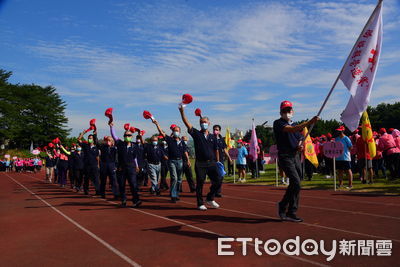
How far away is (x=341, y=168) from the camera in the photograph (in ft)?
42.0

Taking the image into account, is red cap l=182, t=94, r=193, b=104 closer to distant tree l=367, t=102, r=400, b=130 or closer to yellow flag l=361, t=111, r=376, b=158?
yellow flag l=361, t=111, r=376, b=158

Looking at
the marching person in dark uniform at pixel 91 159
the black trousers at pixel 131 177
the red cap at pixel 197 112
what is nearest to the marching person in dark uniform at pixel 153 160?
the marching person in dark uniform at pixel 91 159

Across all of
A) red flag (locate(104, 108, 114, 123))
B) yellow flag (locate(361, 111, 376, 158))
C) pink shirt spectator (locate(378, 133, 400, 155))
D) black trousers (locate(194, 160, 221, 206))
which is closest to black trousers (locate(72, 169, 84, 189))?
red flag (locate(104, 108, 114, 123))

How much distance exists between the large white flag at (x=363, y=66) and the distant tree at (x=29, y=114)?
238 ft

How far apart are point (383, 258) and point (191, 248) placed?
257 centimetres

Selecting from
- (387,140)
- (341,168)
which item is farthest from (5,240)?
→ (387,140)

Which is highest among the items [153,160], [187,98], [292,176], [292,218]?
[187,98]

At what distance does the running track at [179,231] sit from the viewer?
475 cm

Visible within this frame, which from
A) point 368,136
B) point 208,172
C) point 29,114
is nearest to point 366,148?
point 368,136

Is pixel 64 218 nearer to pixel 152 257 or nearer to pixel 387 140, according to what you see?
pixel 152 257

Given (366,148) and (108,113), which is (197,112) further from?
(366,148)

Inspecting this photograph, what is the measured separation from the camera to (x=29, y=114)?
269ft

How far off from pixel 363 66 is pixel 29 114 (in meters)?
86.5

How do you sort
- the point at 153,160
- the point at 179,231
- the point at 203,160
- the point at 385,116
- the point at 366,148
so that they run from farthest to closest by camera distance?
the point at 385,116, the point at 366,148, the point at 153,160, the point at 203,160, the point at 179,231
